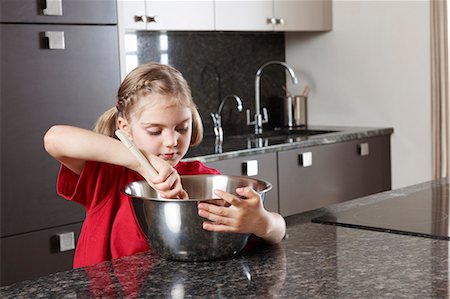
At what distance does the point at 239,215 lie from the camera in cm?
138

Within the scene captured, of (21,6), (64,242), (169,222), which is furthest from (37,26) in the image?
(169,222)

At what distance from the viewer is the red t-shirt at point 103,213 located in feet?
5.28

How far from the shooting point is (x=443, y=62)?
389cm

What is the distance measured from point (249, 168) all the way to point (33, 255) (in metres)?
0.99

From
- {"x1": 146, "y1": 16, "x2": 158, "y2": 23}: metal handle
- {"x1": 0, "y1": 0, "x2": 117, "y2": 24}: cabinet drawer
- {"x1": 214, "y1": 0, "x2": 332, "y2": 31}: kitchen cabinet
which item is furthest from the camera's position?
{"x1": 214, "y1": 0, "x2": 332, "y2": 31}: kitchen cabinet

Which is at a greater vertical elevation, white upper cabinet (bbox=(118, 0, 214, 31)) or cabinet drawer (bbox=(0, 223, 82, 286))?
white upper cabinet (bbox=(118, 0, 214, 31))

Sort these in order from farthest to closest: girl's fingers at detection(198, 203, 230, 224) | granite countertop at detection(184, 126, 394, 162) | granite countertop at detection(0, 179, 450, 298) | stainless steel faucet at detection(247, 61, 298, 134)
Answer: stainless steel faucet at detection(247, 61, 298, 134)
granite countertop at detection(184, 126, 394, 162)
girl's fingers at detection(198, 203, 230, 224)
granite countertop at detection(0, 179, 450, 298)

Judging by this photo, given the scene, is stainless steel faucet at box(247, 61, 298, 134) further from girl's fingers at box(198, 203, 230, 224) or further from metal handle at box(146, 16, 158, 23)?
girl's fingers at box(198, 203, 230, 224)

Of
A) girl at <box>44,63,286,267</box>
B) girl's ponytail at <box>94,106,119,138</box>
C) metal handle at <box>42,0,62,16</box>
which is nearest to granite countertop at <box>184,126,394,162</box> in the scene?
metal handle at <box>42,0,62,16</box>

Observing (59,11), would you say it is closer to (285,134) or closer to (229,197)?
(229,197)

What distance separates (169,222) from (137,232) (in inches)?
10.1

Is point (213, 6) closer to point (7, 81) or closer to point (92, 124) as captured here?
point (92, 124)

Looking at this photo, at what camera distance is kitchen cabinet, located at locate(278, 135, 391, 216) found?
362 cm

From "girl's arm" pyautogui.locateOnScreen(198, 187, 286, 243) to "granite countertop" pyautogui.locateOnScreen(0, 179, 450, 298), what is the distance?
6 cm
